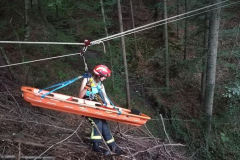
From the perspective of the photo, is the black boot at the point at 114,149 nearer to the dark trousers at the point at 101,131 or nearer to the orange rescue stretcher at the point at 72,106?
the dark trousers at the point at 101,131

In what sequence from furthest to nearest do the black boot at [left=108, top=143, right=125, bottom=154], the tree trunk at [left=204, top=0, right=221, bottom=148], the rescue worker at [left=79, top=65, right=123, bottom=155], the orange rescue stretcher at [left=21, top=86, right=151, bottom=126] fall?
the tree trunk at [left=204, top=0, right=221, bottom=148] < the black boot at [left=108, top=143, right=125, bottom=154] < the rescue worker at [left=79, top=65, right=123, bottom=155] < the orange rescue stretcher at [left=21, top=86, right=151, bottom=126]

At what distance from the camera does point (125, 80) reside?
10.3m

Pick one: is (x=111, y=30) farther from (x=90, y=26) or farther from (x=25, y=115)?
(x=25, y=115)

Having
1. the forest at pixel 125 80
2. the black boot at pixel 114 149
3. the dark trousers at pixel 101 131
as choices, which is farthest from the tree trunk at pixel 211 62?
the dark trousers at pixel 101 131

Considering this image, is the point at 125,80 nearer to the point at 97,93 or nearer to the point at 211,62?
the point at 211,62

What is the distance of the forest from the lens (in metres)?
4.46

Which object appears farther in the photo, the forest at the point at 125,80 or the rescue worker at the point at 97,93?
the forest at the point at 125,80

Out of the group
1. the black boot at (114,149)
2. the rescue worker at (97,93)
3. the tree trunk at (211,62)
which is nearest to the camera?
the rescue worker at (97,93)

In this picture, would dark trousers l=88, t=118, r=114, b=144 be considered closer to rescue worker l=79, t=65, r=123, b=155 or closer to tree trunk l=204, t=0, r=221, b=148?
rescue worker l=79, t=65, r=123, b=155

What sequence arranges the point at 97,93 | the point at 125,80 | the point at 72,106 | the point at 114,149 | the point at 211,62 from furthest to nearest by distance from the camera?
the point at 125,80 → the point at 211,62 → the point at 97,93 → the point at 114,149 → the point at 72,106

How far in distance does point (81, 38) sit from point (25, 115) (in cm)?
806

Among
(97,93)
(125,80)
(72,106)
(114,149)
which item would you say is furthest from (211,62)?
(72,106)

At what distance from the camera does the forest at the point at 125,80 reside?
4.46 m

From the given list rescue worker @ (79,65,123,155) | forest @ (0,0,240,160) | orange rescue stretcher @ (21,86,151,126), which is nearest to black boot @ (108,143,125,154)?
rescue worker @ (79,65,123,155)
